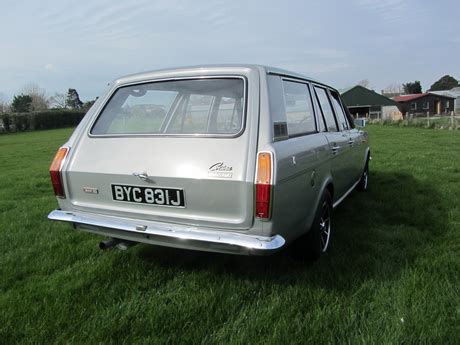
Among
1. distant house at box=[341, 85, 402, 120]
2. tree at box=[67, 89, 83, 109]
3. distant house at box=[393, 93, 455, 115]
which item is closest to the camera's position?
distant house at box=[341, 85, 402, 120]

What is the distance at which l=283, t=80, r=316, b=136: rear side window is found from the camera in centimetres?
317

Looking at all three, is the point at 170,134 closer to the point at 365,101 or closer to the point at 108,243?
the point at 108,243

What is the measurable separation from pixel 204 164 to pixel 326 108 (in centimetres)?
213

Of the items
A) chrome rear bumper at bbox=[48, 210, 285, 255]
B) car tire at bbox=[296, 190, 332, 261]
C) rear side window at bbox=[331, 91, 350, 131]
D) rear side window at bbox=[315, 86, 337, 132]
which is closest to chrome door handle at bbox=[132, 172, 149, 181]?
chrome rear bumper at bbox=[48, 210, 285, 255]

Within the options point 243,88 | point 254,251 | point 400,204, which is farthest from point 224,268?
point 400,204

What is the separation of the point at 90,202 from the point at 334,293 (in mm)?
2091

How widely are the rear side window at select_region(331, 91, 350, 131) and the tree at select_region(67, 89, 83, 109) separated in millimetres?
98520

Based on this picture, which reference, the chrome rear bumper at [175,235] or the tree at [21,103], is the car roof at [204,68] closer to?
the chrome rear bumper at [175,235]

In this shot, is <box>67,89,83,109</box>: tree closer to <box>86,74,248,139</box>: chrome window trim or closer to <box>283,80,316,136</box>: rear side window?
<box>86,74,248,139</box>: chrome window trim

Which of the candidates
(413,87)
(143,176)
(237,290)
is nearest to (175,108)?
(143,176)

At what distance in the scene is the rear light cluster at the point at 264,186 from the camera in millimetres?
2518

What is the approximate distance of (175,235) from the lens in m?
2.73

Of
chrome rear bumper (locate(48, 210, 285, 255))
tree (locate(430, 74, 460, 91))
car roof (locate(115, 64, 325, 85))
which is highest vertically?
tree (locate(430, 74, 460, 91))

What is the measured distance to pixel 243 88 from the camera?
116 inches
